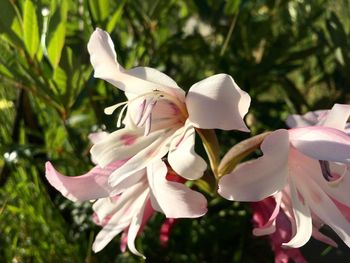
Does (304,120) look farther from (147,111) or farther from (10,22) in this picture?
(10,22)

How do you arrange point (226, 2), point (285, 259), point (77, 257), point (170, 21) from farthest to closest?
point (170, 21), point (226, 2), point (77, 257), point (285, 259)

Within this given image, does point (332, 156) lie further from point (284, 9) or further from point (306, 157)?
point (284, 9)

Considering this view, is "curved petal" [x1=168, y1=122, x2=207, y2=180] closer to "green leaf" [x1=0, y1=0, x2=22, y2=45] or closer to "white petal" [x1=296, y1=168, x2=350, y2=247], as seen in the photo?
"white petal" [x1=296, y1=168, x2=350, y2=247]

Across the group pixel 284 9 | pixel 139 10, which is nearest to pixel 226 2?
pixel 139 10

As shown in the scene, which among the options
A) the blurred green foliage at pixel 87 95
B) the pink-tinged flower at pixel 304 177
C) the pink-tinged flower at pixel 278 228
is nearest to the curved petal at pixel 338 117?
the pink-tinged flower at pixel 304 177

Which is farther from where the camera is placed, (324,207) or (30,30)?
(30,30)

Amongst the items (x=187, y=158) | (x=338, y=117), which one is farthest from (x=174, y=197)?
(x=338, y=117)
